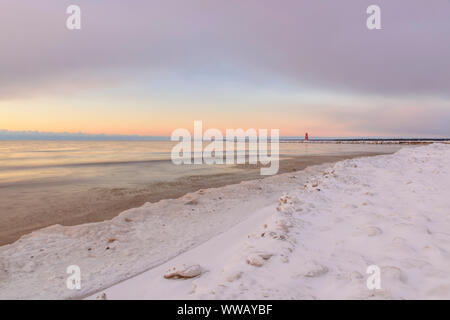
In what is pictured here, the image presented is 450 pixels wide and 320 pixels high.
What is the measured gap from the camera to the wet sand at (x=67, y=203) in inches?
269

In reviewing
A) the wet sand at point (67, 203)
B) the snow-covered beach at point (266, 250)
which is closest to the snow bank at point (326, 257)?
the snow-covered beach at point (266, 250)

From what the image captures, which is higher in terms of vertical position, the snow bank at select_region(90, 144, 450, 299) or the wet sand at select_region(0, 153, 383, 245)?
the snow bank at select_region(90, 144, 450, 299)

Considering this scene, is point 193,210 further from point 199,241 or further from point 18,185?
point 18,185

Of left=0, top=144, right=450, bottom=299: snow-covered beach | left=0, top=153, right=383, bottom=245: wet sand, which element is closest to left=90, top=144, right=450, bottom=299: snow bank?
left=0, top=144, right=450, bottom=299: snow-covered beach

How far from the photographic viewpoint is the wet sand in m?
6.84

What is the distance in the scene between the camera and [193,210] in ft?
25.7

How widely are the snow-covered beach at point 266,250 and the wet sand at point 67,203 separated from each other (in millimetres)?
914

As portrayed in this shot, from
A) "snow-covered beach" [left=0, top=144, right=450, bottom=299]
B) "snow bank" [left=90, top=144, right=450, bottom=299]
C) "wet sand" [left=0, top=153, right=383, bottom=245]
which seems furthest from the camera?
"wet sand" [left=0, top=153, right=383, bottom=245]

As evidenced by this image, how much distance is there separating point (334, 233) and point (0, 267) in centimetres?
598

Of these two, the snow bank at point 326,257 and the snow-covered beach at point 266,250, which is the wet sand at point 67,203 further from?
the snow bank at point 326,257

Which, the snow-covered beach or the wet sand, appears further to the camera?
the wet sand

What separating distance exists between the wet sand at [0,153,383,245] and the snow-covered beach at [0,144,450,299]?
91 centimetres

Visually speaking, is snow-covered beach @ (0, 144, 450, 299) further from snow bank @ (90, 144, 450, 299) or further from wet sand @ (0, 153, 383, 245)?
wet sand @ (0, 153, 383, 245)
